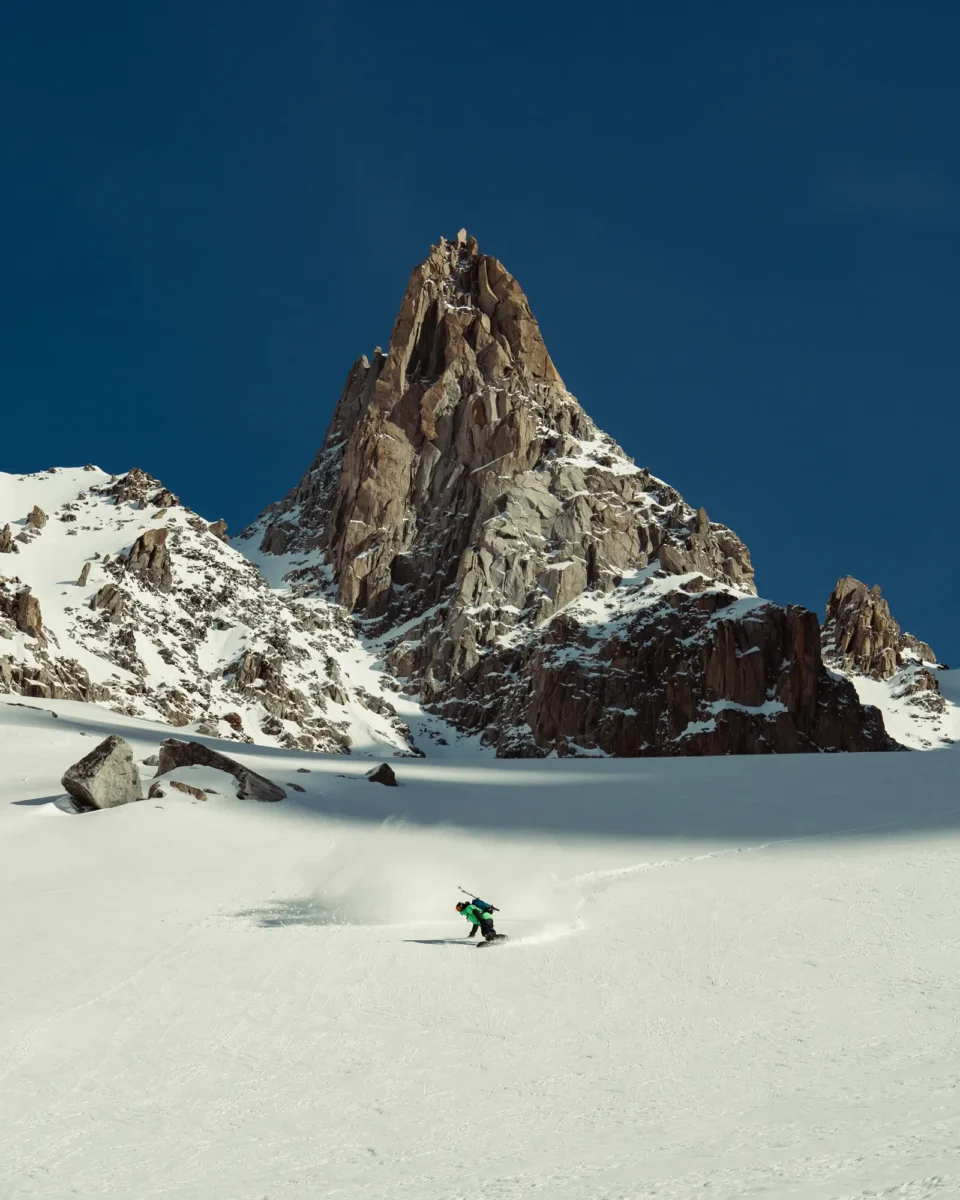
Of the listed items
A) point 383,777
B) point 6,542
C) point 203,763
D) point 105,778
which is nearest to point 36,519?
point 6,542

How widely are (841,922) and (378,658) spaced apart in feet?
566

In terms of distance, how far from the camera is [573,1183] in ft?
25.4

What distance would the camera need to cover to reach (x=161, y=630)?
5492 inches

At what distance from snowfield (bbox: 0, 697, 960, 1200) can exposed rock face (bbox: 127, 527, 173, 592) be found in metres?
123

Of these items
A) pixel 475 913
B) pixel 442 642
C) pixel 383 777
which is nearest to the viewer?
pixel 475 913

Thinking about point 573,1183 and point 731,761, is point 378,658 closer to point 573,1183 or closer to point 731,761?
point 731,761

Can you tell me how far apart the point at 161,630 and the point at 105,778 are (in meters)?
118

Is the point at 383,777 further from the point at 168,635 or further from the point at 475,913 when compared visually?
the point at 168,635

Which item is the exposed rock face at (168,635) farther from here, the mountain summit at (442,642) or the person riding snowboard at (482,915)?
the person riding snowboard at (482,915)

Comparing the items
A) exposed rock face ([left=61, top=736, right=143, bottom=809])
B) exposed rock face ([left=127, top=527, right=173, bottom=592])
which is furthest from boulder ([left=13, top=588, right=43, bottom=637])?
exposed rock face ([left=61, top=736, right=143, bottom=809])

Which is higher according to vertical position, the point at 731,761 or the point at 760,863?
the point at 731,761

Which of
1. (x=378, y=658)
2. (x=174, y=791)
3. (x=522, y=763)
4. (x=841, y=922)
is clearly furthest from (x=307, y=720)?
(x=841, y=922)

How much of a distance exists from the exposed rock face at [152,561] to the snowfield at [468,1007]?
12300 centimetres

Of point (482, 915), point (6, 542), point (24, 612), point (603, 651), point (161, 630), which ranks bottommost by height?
point (482, 915)
